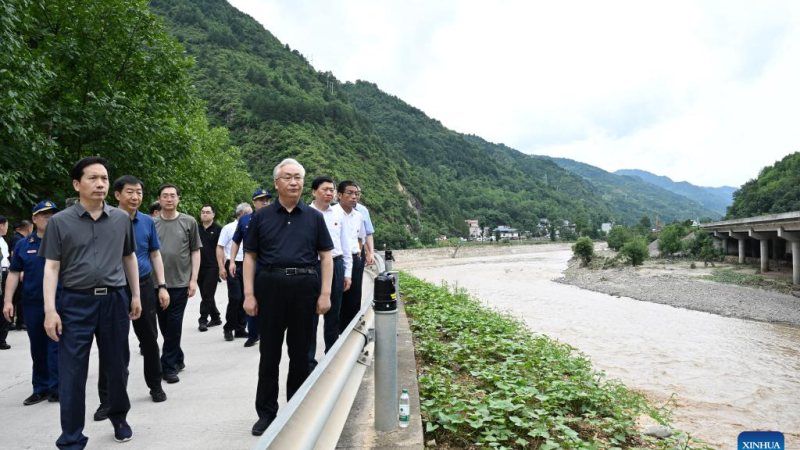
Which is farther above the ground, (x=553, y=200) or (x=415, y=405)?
(x=553, y=200)

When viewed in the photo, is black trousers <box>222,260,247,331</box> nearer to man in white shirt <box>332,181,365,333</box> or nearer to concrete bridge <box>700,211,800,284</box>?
man in white shirt <box>332,181,365,333</box>

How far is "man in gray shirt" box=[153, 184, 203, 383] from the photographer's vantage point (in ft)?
15.8

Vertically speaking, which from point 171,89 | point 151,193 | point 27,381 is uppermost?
point 171,89

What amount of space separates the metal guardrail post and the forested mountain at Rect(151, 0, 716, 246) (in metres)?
60.8

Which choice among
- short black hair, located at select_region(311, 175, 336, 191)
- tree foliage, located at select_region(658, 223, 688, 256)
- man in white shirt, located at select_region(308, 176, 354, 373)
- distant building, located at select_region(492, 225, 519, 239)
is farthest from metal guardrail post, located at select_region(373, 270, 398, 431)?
distant building, located at select_region(492, 225, 519, 239)

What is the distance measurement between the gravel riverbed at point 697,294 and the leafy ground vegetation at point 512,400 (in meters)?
16.5

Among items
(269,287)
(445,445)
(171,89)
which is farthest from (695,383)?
(171,89)

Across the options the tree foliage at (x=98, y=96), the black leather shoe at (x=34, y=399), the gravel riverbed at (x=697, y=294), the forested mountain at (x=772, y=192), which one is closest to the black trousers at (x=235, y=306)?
the black leather shoe at (x=34, y=399)

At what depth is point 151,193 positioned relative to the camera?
13328 mm

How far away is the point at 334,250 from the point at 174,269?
1.75 m

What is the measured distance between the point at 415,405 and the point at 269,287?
4.56ft

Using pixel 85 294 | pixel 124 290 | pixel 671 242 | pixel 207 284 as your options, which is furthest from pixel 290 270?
pixel 671 242

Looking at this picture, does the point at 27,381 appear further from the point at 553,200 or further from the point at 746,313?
the point at 553,200

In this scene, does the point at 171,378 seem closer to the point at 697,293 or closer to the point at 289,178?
the point at 289,178
